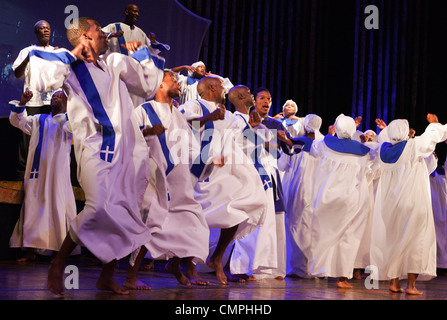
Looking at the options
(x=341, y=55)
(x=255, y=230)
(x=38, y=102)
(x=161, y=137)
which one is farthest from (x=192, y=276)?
(x=341, y=55)

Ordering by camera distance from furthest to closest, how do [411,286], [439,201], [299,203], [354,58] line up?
[354,58], [439,201], [299,203], [411,286]

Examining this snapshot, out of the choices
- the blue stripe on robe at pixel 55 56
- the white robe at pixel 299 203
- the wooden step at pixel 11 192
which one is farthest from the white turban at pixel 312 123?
the blue stripe on robe at pixel 55 56

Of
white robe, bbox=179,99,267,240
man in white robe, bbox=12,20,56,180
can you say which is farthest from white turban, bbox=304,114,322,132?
man in white robe, bbox=12,20,56,180

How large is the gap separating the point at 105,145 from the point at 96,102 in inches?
11.2

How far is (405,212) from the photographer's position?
17.7 ft

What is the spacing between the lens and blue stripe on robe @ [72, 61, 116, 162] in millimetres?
3879

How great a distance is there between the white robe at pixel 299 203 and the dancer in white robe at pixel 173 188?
231 cm

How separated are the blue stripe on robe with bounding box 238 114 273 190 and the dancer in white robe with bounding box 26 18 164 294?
189 centimetres

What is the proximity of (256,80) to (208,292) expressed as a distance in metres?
7.07

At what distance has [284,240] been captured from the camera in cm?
675

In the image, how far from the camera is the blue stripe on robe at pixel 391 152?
562cm

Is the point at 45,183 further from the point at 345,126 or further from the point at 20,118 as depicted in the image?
the point at 345,126

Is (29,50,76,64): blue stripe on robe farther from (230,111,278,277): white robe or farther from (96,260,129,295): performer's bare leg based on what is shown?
(230,111,278,277): white robe
